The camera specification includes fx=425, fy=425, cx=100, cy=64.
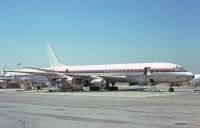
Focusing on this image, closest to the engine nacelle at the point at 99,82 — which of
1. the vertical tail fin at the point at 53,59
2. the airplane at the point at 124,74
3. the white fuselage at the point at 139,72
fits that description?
the airplane at the point at 124,74

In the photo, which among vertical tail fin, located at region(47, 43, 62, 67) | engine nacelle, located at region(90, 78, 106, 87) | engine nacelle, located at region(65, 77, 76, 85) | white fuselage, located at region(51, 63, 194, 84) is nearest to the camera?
white fuselage, located at region(51, 63, 194, 84)

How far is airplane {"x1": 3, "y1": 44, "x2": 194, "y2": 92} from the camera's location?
5184 cm

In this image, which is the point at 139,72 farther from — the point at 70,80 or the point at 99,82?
the point at 70,80

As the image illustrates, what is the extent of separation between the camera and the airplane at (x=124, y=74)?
51.8m

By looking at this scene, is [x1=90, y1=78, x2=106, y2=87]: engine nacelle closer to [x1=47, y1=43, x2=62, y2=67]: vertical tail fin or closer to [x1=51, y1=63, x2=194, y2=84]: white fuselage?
[x1=51, y1=63, x2=194, y2=84]: white fuselage

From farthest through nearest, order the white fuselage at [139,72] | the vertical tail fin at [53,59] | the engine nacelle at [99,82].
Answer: the vertical tail fin at [53,59]
the engine nacelle at [99,82]
the white fuselage at [139,72]

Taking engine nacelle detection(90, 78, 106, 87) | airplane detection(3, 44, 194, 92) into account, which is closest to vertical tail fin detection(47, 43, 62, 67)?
airplane detection(3, 44, 194, 92)

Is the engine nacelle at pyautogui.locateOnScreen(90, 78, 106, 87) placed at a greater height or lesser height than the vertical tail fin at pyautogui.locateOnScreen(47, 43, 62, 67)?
lesser

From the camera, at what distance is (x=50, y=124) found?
623 inches

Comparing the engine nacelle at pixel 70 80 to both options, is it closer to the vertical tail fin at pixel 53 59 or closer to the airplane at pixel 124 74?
the airplane at pixel 124 74

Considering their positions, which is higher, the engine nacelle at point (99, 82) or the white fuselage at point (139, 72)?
the white fuselage at point (139, 72)

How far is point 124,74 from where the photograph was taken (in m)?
56.0

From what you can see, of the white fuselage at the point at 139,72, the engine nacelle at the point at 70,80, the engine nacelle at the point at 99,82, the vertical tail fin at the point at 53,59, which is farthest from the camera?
the vertical tail fin at the point at 53,59

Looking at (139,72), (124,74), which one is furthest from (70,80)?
(139,72)
